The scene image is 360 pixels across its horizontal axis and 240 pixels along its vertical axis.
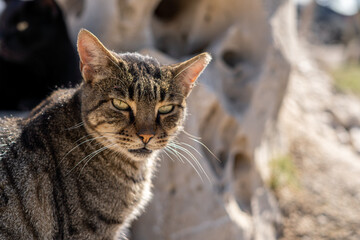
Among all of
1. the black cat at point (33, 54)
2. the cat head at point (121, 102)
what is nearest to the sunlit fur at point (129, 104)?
the cat head at point (121, 102)

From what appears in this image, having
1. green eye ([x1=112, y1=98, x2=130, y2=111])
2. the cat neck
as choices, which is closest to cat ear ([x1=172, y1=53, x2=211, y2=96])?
green eye ([x1=112, y1=98, x2=130, y2=111])

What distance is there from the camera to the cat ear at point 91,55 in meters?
1.61

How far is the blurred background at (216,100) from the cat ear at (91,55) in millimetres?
1231

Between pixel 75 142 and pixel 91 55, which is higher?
pixel 91 55

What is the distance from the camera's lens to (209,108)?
304 centimetres

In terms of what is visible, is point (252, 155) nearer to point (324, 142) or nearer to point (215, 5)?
point (215, 5)

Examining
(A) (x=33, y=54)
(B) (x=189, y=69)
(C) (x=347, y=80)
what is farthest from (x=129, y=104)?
(C) (x=347, y=80)

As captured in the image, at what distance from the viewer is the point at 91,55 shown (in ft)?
5.48

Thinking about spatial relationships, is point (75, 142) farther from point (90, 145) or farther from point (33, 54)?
point (33, 54)

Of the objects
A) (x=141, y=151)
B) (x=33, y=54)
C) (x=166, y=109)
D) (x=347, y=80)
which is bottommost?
(x=347, y=80)

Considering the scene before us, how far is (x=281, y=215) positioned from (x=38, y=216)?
271 cm

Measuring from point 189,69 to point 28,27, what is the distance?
2328 millimetres

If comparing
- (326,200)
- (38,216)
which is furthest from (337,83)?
(38,216)

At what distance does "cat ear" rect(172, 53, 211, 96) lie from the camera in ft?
6.10
